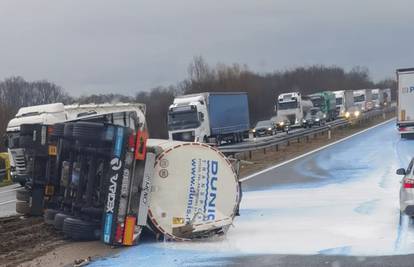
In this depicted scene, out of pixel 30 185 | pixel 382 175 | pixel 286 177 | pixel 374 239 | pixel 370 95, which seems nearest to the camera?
pixel 374 239

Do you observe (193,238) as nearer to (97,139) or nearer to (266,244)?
(266,244)

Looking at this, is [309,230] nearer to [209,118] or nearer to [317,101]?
[209,118]

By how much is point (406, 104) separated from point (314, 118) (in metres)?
28.1

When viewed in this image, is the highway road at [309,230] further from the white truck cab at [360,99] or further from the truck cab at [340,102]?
the white truck cab at [360,99]

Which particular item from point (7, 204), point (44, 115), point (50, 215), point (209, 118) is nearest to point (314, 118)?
point (209, 118)

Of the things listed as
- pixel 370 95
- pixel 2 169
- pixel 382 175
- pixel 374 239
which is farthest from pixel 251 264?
pixel 370 95

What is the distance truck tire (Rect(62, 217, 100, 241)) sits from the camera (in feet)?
38.9

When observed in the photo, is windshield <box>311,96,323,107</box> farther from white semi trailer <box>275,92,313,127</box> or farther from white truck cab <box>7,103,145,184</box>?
white truck cab <box>7,103,145,184</box>

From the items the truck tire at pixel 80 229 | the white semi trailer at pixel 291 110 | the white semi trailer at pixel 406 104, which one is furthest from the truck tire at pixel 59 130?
the white semi trailer at pixel 291 110

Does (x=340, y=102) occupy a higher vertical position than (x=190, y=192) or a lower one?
higher

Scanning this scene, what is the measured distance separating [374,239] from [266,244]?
176 cm

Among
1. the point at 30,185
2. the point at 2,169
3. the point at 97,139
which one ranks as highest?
the point at 97,139

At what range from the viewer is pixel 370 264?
8.77m

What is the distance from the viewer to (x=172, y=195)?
11.6 metres
